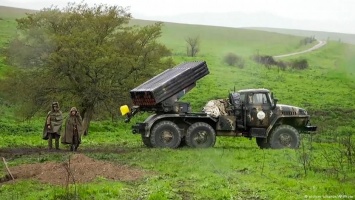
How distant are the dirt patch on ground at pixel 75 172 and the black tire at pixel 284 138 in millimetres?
7675

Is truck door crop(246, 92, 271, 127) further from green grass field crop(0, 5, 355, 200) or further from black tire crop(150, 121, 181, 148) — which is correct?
black tire crop(150, 121, 181, 148)

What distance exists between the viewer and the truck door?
20344 mm

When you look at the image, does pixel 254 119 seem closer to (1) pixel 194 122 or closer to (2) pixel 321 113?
(1) pixel 194 122

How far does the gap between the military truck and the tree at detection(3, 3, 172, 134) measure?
7168 millimetres

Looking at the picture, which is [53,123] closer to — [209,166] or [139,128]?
[139,128]

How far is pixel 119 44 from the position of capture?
1149 inches

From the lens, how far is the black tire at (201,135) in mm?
19953

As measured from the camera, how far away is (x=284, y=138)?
2055cm

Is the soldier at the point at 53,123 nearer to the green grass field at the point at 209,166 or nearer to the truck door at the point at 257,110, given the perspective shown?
the green grass field at the point at 209,166

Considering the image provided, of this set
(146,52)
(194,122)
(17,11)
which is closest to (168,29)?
(17,11)

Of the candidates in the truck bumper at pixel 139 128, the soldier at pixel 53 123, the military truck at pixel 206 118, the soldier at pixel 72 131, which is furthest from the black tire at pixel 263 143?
the soldier at pixel 53 123

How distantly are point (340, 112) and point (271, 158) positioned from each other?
75.6 ft

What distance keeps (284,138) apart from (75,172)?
32.3 feet

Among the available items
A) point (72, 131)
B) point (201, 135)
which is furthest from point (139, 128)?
point (72, 131)
